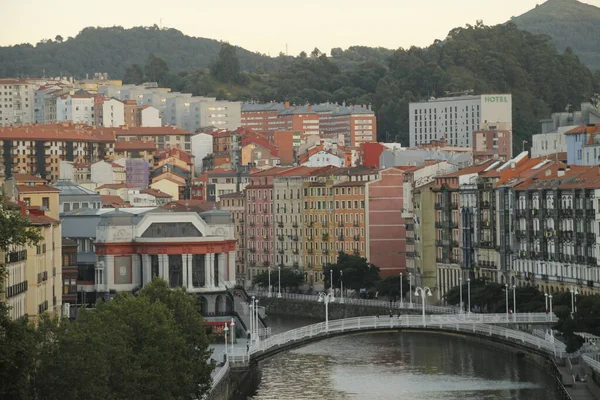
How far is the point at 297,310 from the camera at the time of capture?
12394 centimetres

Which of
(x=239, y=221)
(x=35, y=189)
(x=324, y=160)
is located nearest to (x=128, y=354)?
(x=35, y=189)

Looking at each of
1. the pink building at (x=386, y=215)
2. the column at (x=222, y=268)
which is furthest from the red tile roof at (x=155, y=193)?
the column at (x=222, y=268)

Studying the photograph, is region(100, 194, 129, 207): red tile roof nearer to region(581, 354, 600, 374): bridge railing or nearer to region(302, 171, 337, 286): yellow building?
region(302, 171, 337, 286): yellow building

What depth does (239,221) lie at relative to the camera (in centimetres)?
14762

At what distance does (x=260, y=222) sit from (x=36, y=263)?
74.9m

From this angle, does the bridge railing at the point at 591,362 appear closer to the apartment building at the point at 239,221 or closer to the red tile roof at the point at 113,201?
the red tile roof at the point at 113,201

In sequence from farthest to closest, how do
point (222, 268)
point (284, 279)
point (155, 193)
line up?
point (155, 193) → point (284, 279) → point (222, 268)

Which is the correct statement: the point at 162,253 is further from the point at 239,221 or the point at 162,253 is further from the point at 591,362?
the point at 239,221

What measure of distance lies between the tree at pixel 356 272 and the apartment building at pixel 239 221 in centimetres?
1778

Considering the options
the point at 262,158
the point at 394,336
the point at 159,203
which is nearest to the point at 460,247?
the point at 394,336

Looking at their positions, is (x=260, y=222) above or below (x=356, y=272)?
above

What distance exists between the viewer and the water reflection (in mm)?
76125

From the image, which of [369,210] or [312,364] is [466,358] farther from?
[369,210]

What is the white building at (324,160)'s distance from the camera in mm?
162625
